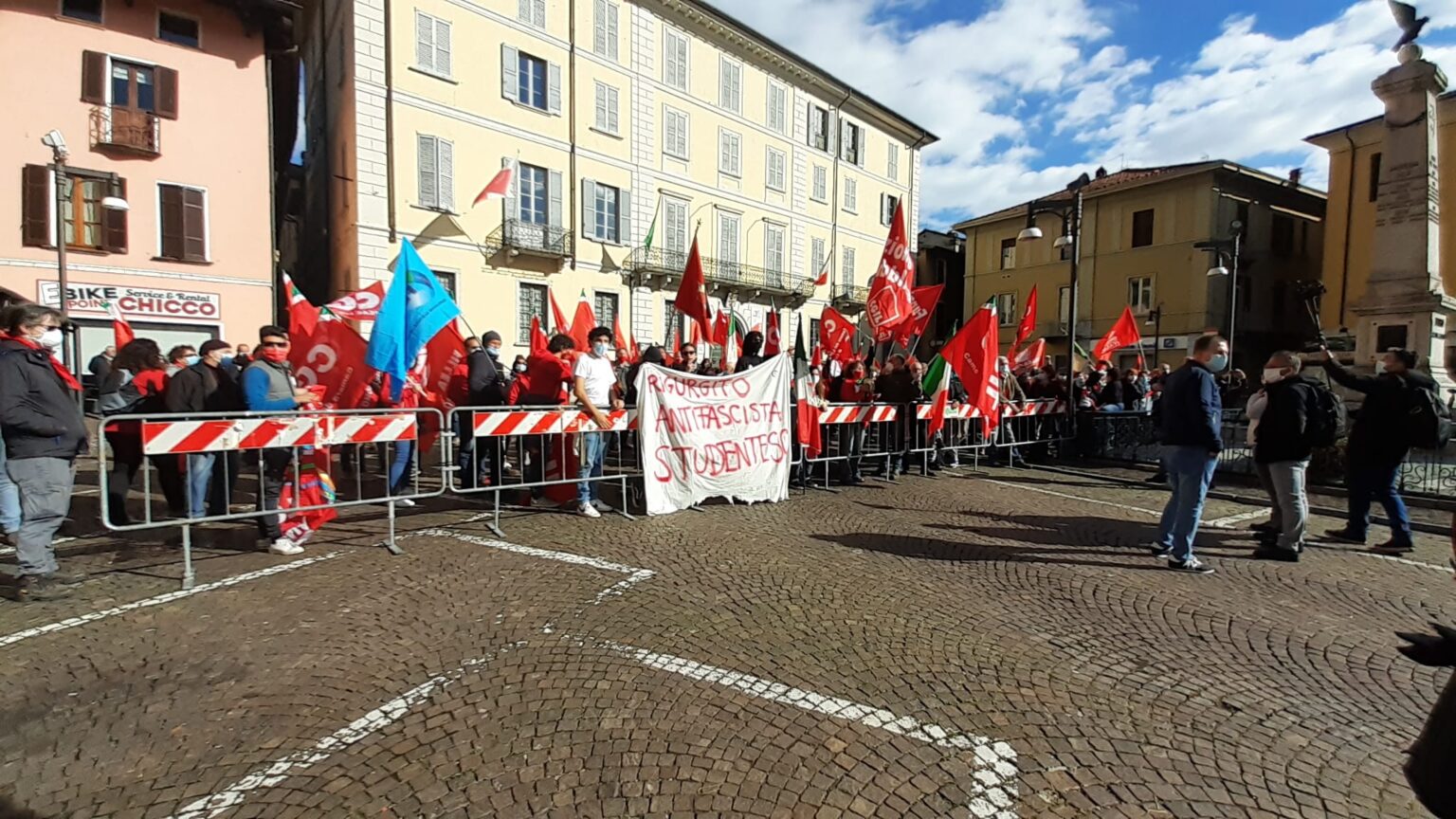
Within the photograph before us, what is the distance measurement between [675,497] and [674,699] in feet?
13.6

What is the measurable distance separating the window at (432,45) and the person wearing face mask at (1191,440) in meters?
22.9

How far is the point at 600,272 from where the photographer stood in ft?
87.9

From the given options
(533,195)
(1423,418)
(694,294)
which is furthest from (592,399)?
(533,195)

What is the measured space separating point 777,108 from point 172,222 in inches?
938

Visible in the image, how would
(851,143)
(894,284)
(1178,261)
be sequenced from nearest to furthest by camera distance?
(894,284)
(1178,261)
(851,143)

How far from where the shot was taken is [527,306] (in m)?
24.9

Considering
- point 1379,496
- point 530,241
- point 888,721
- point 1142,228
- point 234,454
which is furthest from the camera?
point 1142,228

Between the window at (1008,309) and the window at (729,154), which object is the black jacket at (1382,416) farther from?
the window at (1008,309)

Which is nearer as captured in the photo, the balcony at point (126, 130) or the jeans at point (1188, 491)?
the jeans at point (1188, 491)

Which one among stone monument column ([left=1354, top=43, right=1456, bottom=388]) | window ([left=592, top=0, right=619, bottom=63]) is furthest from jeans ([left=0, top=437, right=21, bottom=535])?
window ([left=592, top=0, right=619, bottom=63])

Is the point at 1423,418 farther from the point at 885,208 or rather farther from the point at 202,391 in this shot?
the point at 885,208

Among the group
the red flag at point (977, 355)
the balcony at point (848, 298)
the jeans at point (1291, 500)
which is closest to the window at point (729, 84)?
the balcony at point (848, 298)

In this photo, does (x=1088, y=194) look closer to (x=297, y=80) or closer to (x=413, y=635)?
(x=297, y=80)

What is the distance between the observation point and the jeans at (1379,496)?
20.8ft
